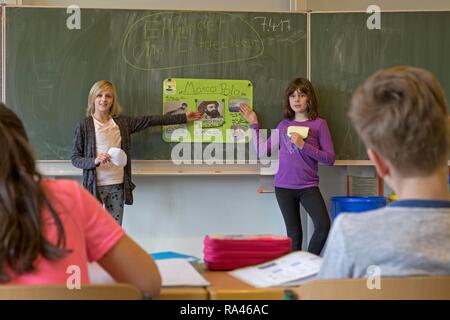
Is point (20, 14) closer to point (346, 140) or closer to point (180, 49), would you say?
point (180, 49)

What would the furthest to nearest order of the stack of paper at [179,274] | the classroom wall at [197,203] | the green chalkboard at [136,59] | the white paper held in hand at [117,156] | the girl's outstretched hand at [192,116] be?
the classroom wall at [197,203] → the girl's outstretched hand at [192,116] → the green chalkboard at [136,59] → the white paper held in hand at [117,156] → the stack of paper at [179,274]

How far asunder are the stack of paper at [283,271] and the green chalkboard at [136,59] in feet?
8.87

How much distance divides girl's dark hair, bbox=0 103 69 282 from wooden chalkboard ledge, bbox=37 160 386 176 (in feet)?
9.65

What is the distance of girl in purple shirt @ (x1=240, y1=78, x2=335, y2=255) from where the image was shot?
4.03 metres

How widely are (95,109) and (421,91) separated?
3108 millimetres

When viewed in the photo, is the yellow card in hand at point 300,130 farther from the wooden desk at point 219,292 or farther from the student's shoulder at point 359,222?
the student's shoulder at point 359,222

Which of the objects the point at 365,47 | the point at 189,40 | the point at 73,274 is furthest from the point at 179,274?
the point at 365,47

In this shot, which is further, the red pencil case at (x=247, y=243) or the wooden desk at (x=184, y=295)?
the red pencil case at (x=247, y=243)

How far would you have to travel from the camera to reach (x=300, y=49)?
4.17 metres

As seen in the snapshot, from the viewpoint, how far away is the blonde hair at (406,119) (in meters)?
1.16

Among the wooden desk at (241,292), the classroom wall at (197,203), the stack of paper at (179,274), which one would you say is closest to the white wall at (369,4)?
the classroom wall at (197,203)

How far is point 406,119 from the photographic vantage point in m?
1.16

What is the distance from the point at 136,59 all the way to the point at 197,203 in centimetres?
121
